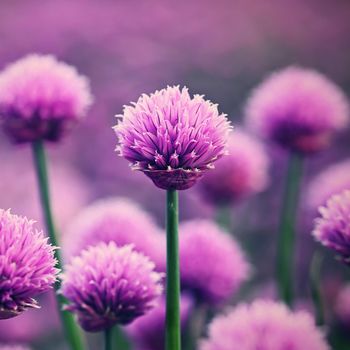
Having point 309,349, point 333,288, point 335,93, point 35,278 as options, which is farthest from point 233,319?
point 333,288

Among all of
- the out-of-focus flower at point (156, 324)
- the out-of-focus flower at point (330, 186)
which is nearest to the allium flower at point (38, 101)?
the out-of-focus flower at point (156, 324)

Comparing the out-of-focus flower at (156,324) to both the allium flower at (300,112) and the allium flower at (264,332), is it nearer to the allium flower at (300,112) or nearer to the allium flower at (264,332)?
the allium flower at (264,332)

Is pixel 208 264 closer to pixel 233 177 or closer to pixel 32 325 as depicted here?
pixel 233 177

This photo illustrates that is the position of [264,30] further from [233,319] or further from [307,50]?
[233,319]

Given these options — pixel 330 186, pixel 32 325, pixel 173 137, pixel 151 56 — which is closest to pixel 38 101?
pixel 173 137

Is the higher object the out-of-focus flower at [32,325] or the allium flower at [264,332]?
the out-of-focus flower at [32,325]

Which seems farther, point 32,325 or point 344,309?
point 32,325

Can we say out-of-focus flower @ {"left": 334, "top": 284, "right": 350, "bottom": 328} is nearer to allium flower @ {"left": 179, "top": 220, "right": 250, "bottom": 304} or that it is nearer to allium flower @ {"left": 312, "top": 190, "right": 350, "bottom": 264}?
allium flower @ {"left": 179, "top": 220, "right": 250, "bottom": 304}
